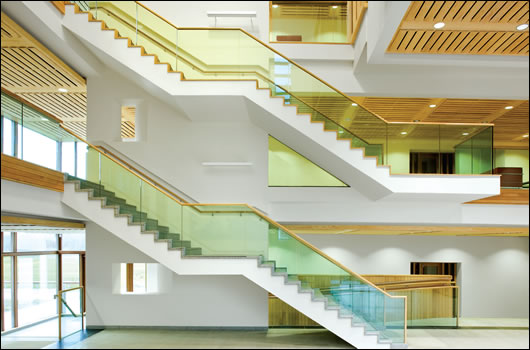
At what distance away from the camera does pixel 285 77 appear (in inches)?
368

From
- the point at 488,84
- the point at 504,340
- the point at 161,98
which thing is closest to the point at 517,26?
the point at 488,84

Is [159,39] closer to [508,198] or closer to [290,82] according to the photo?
[290,82]

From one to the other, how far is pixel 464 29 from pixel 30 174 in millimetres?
7868

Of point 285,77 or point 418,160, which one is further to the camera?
point 285,77

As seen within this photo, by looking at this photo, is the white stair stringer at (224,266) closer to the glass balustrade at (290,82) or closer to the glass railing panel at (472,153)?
the glass balustrade at (290,82)

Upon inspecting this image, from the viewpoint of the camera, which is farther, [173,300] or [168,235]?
[173,300]

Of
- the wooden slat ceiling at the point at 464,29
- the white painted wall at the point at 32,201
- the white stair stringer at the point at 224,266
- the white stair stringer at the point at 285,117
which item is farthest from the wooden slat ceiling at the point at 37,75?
the wooden slat ceiling at the point at 464,29

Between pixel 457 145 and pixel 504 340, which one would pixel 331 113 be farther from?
pixel 504 340

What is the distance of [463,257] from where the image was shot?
1436 cm

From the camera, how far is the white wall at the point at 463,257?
14273 millimetres

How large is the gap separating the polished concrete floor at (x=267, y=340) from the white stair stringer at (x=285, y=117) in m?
3.14

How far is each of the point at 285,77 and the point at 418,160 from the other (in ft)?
10.8

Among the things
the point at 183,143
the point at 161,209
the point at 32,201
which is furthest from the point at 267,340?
the point at 32,201

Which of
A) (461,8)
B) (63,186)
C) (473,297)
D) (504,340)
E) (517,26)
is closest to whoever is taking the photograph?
(461,8)
